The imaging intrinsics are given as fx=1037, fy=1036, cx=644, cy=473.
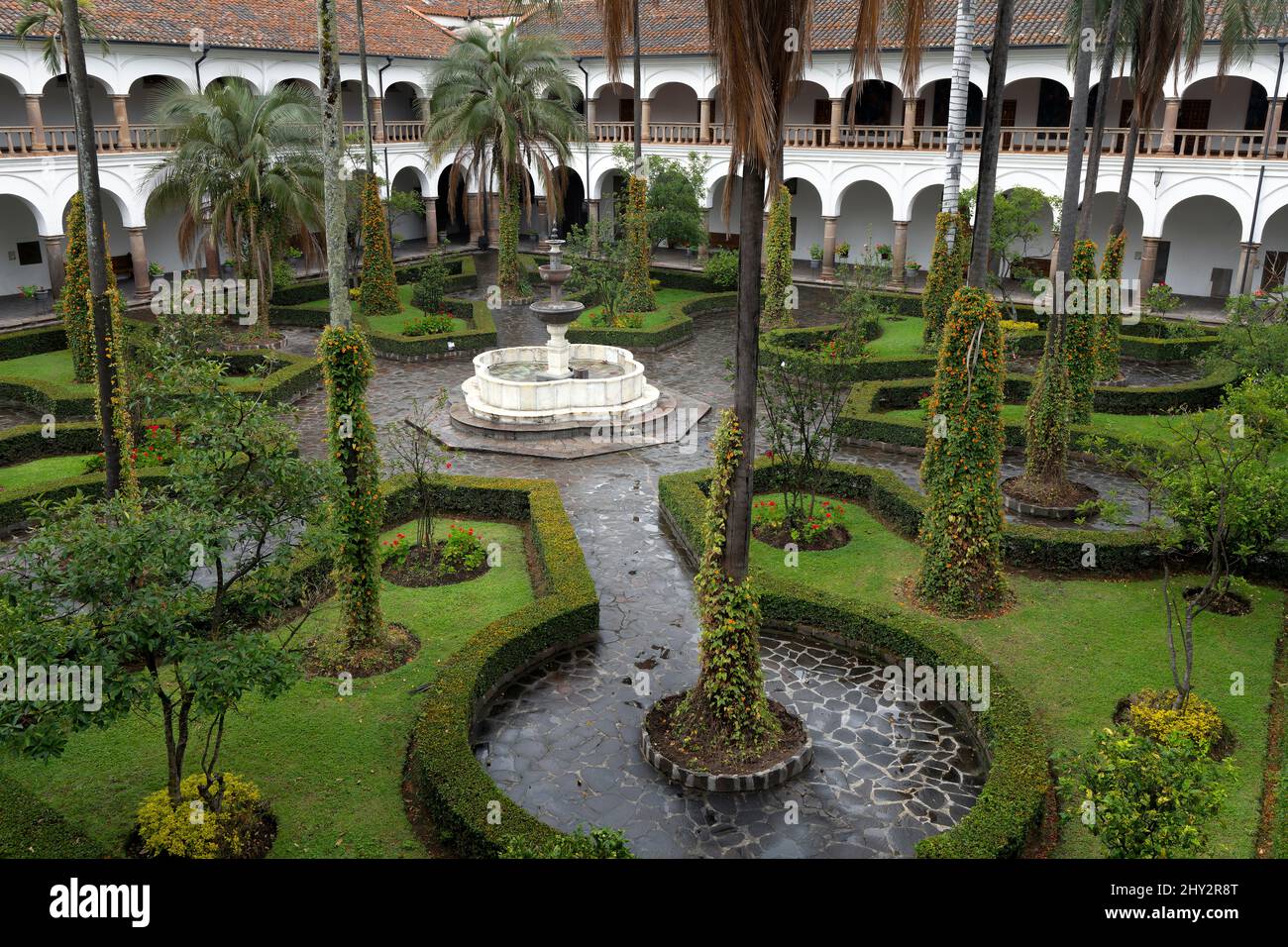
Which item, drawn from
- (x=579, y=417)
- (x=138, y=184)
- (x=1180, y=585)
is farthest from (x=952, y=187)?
(x=138, y=184)

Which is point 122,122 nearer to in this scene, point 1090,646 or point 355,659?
point 355,659

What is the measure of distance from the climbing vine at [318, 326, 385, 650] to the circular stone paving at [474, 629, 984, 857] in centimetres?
160

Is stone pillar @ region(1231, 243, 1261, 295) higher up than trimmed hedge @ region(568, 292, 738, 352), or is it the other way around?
stone pillar @ region(1231, 243, 1261, 295)

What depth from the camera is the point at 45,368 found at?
21.1 meters

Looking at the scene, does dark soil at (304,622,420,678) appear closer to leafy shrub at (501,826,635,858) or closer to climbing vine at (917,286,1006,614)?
leafy shrub at (501,826,635,858)

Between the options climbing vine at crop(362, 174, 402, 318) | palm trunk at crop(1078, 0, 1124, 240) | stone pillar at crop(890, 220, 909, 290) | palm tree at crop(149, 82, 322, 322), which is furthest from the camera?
stone pillar at crop(890, 220, 909, 290)

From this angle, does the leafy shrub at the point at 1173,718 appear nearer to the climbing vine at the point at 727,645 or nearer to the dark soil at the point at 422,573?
the climbing vine at the point at 727,645

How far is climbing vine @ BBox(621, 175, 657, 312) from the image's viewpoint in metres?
26.4

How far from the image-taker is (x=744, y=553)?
27.3 feet

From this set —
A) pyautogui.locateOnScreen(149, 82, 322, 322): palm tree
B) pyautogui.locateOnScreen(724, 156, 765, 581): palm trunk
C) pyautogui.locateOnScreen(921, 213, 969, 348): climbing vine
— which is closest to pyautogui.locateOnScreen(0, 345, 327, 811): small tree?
pyautogui.locateOnScreen(724, 156, 765, 581): palm trunk

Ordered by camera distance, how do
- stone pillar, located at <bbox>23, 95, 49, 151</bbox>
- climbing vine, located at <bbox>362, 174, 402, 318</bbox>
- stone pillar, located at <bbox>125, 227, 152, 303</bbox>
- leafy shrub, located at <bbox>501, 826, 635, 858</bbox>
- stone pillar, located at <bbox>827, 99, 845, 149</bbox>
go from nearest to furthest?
leafy shrub, located at <bbox>501, 826, 635, 858</bbox> → stone pillar, located at <bbox>23, 95, 49, 151</bbox> → climbing vine, located at <bbox>362, 174, 402, 318</bbox> → stone pillar, located at <bbox>125, 227, 152, 303</bbox> → stone pillar, located at <bbox>827, 99, 845, 149</bbox>

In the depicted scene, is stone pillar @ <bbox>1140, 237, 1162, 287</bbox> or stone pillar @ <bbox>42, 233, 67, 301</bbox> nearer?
stone pillar @ <bbox>42, 233, 67, 301</bbox>

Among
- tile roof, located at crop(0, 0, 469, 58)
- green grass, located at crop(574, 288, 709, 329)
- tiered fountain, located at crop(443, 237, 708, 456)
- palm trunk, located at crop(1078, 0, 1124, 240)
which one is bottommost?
tiered fountain, located at crop(443, 237, 708, 456)

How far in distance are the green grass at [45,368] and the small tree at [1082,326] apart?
1699 centimetres
